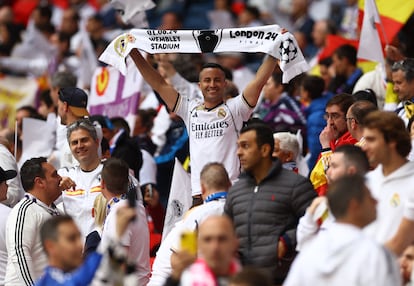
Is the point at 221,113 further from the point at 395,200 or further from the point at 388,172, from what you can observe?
the point at 395,200

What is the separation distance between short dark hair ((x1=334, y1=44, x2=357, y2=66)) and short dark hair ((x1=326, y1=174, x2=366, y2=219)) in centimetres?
749

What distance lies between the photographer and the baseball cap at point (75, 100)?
15297 millimetres

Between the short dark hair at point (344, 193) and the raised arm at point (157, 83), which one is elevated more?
the raised arm at point (157, 83)

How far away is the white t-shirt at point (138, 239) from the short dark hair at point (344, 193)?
316 cm

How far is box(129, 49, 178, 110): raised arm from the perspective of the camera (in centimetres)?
1409

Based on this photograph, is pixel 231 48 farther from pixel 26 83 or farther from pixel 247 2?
pixel 247 2

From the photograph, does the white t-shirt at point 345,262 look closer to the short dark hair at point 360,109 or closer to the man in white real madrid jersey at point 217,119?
the short dark hair at point 360,109

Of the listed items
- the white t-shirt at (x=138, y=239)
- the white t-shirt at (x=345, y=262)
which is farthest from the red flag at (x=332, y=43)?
the white t-shirt at (x=345, y=262)

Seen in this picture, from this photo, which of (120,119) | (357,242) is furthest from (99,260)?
(120,119)

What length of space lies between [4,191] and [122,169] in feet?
5.83

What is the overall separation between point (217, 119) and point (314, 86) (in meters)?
3.24

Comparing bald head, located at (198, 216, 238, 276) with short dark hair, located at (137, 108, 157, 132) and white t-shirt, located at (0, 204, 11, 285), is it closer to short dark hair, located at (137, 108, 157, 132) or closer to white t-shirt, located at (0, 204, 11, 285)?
white t-shirt, located at (0, 204, 11, 285)

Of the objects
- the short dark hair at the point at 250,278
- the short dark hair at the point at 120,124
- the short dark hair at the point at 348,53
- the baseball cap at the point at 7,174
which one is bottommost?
the short dark hair at the point at 250,278

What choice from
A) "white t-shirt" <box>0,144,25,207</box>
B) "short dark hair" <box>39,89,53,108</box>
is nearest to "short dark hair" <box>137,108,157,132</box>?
"short dark hair" <box>39,89,53,108</box>
